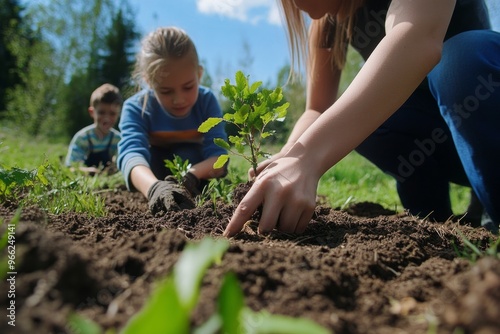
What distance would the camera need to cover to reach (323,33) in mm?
2834

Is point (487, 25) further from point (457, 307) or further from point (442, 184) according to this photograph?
point (457, 307)

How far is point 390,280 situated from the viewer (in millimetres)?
1188

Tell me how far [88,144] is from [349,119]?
497cm

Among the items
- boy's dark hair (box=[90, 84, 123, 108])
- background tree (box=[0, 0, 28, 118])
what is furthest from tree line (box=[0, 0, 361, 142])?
boy's dark hair (box=[90, 84, 123, 108])

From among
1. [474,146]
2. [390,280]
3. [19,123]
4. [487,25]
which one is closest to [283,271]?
[390,280]

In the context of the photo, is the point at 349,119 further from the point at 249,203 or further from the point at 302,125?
the point at 302,125

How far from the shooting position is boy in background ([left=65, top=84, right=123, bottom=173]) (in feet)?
18.1

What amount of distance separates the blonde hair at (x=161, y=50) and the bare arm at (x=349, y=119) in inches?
92.2

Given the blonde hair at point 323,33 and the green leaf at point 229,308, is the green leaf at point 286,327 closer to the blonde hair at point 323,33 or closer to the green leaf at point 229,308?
the green leaf at point 229,308

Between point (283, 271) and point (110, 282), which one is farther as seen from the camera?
A: point (283, 271)

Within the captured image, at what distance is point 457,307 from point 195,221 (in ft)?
4.26

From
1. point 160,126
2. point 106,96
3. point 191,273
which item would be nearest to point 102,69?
point 106,96

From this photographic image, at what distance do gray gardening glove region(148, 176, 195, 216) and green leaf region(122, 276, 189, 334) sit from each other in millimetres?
1411

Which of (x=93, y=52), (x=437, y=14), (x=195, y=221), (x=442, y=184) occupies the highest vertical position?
(x=93, y=52)
